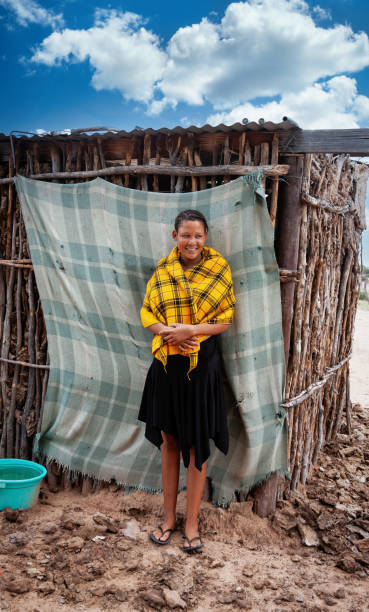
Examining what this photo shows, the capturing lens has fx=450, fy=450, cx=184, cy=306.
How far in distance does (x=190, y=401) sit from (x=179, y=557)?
93cm

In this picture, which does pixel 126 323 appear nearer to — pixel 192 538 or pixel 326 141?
pixel 192 538

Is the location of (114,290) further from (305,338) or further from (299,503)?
(299,503)

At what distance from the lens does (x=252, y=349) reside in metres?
2.79

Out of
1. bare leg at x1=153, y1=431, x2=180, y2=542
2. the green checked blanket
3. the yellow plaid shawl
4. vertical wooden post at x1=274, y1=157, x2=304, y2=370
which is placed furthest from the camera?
vertical wooden post at x1=274, y1=157, x2=304, y2=370

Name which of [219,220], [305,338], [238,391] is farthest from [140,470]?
[219,220]

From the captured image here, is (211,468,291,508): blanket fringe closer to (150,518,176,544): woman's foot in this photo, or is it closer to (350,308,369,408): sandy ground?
(150,518,176,544): woman's foot

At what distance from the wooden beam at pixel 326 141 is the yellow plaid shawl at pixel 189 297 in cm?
94

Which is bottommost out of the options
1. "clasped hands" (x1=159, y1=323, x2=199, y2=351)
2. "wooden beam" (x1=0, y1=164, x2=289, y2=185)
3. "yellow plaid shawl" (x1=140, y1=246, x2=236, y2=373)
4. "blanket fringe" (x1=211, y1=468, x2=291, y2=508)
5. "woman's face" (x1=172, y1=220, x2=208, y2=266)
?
"blanket fringe" (x1=211, y1=468, x2=291, y2=508)

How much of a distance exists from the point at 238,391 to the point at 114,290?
1063mm

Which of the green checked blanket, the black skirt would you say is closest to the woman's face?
the green checked blanket

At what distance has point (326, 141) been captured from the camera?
275 centimetres

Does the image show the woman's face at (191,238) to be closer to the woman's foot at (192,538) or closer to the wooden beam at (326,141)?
the wooden beam at (326,141)

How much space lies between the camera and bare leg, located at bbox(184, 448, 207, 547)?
8.54 ft

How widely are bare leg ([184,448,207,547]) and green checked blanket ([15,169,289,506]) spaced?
0.38 m
